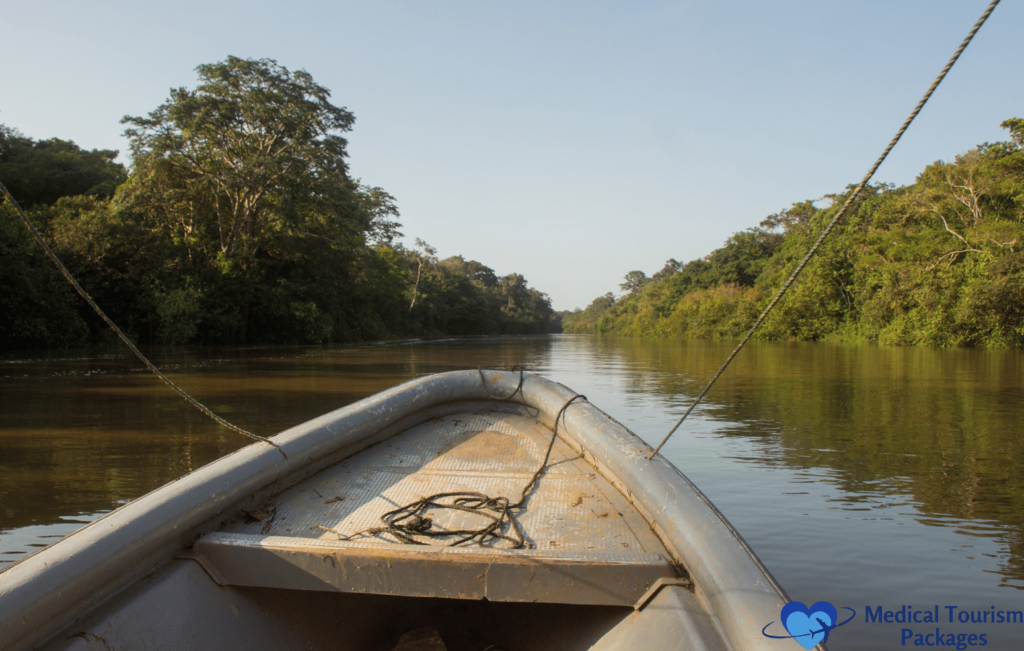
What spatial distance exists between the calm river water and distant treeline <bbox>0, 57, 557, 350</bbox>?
8.84 metres

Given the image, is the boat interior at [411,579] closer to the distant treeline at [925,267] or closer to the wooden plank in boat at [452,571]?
the wooden plank in boat at [452,571]

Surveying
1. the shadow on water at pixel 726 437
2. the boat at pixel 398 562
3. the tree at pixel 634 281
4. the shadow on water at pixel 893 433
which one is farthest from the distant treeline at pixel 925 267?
the tree at pixel 634 281

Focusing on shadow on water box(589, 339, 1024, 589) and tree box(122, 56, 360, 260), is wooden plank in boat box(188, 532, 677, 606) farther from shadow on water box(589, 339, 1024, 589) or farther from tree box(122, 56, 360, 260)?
tree box(122, 56, 360, 260)

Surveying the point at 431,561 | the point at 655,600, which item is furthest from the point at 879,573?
the point at 431,561

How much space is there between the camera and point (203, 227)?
Answer: 22.5 meters

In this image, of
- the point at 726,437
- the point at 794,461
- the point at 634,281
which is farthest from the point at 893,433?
the point at 634,281

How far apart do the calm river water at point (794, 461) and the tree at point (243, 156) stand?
446 inches

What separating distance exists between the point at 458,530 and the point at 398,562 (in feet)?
1.01

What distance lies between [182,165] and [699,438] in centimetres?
2043

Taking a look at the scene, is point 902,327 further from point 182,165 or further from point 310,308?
point 182,165

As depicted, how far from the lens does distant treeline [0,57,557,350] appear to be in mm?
17609

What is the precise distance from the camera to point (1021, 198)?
72.4 feet

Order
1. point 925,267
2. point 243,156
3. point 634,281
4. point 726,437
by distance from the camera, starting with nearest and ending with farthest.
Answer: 1. point 726,437
2. point 243,156
3. point 925,267
4. point 634,281

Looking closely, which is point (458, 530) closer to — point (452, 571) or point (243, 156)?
point (452, 571)
